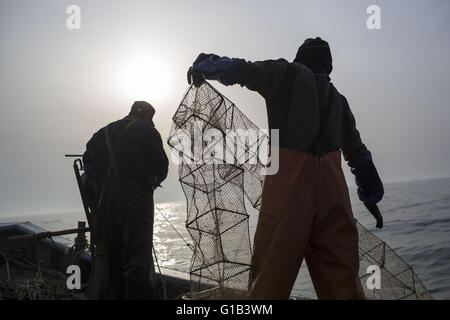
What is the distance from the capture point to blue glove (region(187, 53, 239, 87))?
243 centimetres

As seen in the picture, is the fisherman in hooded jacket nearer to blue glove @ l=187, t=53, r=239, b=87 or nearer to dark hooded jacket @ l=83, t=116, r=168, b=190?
blue glove @ l=187, t=53, r=239, b=87

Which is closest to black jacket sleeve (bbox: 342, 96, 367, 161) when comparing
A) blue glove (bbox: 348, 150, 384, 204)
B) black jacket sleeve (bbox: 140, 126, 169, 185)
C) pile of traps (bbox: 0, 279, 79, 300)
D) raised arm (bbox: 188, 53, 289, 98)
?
blue glove (bbox: 348, 150, 384, 204)

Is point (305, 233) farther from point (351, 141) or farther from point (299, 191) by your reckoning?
point (351, 141)

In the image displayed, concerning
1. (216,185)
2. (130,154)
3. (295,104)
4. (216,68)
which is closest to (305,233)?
(295,104)

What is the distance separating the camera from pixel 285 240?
2295 mm

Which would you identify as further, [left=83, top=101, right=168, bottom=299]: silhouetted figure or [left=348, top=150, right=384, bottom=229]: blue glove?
[left=83, top=101, right=168, bottom=299]: silhouetted figure

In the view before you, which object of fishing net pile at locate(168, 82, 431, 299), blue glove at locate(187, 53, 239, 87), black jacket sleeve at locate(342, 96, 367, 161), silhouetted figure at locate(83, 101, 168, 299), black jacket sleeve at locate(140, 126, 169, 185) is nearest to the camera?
blue glove at locate(187, 53, 239, 87)

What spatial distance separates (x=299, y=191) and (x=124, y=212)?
212cm

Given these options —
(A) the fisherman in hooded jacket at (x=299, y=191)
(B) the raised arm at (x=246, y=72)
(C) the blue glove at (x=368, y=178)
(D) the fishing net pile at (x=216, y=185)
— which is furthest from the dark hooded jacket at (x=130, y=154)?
(C) the blue glove at (x=368, y=178)

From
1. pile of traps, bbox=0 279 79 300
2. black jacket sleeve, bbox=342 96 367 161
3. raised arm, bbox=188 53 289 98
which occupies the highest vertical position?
raised arm, bbox=188 53 289 98

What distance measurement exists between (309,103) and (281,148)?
16.9 inches

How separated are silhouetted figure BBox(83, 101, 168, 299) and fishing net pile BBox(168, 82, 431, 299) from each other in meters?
0.64
